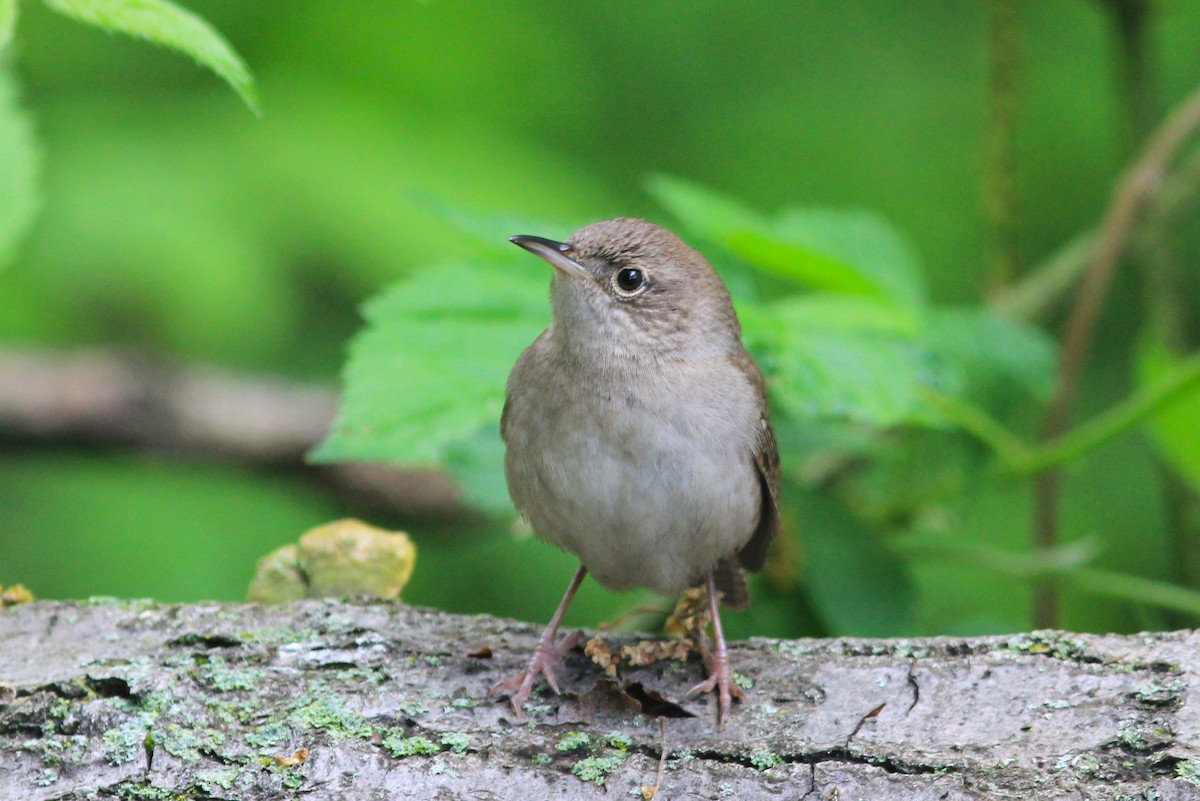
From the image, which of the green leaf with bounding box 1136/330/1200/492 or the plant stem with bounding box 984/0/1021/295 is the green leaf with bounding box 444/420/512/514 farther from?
the plant stem with bounding box 984/0/1021/295

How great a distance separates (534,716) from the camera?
2830mm

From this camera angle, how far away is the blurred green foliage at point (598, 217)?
11.7 ft

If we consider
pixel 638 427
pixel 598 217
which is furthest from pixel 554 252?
pixel 598 217

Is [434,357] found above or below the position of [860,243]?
below

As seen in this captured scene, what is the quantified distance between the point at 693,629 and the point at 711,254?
48.8 inches

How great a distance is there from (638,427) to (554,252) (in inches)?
21.1

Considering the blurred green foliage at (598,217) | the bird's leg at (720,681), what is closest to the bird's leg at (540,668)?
the bird's leg at (720,681)

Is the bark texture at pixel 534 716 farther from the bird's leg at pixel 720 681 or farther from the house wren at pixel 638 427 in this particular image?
the house wren at pixel 638 427

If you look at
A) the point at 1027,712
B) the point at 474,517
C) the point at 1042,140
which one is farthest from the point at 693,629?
the point at 1042,140

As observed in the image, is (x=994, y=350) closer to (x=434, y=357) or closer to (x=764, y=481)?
(x=764, y=481)

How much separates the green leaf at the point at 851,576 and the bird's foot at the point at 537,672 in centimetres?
91

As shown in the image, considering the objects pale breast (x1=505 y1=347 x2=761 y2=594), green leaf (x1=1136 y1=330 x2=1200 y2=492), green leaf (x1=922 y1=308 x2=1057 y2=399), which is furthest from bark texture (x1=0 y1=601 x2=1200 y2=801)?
green leaf (x1=922 y1=308 x2=1057 y2=399)

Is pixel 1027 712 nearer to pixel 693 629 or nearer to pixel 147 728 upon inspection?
pixel 693 629

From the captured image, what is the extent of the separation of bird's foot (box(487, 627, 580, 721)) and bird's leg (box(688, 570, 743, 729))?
0.35m
